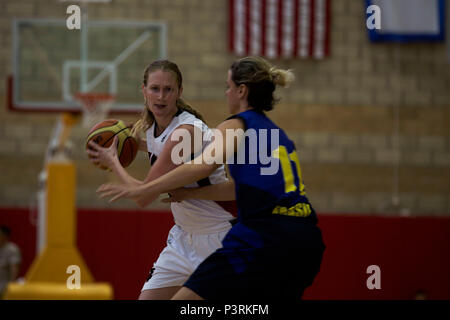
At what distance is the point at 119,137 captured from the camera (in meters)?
3.97

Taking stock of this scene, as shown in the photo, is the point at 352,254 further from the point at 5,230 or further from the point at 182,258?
the point at 182,258

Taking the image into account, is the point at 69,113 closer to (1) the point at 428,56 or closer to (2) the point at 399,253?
(2) the point at 399,253

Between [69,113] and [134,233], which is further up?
[69,113]

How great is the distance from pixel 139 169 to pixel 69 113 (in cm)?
193

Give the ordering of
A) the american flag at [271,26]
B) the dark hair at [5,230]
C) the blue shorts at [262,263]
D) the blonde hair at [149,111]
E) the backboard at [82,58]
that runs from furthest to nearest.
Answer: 1. the american flag at [271,26]
2. the backboard at [82,58]
3. the dark hair at [5,230]
4. the blonde hair at [149,111]
5. the blue shorts at [262,263]

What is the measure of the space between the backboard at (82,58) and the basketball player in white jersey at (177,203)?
6403mm

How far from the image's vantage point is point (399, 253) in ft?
28.5

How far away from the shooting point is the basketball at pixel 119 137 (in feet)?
12.8

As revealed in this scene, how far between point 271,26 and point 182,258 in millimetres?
8101

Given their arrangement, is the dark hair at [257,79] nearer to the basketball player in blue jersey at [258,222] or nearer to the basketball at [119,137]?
the basketball player in blue jersey at [258,222]

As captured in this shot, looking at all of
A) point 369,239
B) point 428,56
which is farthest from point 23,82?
point 428,56

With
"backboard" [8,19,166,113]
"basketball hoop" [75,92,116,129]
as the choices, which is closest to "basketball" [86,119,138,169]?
"basketball hoop" [75,92,116,129]

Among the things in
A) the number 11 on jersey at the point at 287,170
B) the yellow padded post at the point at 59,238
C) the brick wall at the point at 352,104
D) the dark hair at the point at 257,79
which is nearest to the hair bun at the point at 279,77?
the dark hair at the point at 257,79
